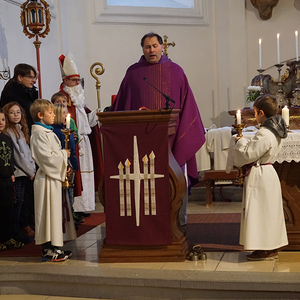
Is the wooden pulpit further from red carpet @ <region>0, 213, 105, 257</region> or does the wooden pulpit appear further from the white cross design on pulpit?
red carpet @ <region>0, 213, 105, 257</region>

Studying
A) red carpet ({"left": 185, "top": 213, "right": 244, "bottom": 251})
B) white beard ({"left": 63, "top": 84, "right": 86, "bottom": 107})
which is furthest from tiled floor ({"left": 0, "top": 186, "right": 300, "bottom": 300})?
white beard ({"left": 63, "top": 84, "right": 86, "bottom": 107})

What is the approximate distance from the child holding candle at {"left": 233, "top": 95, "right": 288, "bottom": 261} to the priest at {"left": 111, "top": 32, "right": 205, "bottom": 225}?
0.89 meters

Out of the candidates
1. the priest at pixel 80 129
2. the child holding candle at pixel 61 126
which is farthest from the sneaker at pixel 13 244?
the priest at pixel 80 129

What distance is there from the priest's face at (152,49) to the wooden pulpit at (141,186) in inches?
37.2

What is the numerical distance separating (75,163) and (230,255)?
176 cm

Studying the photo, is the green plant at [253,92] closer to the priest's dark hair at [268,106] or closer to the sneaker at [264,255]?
the priest's dark hair at [268,106]

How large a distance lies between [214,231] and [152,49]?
6.09 feet

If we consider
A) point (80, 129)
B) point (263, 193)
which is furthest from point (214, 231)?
point (80, 129)

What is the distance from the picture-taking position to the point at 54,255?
407cm

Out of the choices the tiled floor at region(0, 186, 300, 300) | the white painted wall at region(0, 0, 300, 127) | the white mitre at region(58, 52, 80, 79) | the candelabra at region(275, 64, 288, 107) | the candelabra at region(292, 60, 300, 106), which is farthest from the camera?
the white painted wall at region(0, 0, 300, 127)

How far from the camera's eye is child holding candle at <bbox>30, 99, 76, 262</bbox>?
13.0 feet

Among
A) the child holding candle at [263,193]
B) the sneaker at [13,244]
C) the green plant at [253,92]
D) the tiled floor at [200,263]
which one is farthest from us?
the green plant at [253,92]

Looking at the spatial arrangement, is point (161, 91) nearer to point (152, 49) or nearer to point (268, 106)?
point (152, 49)

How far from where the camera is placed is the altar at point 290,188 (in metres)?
4.01
